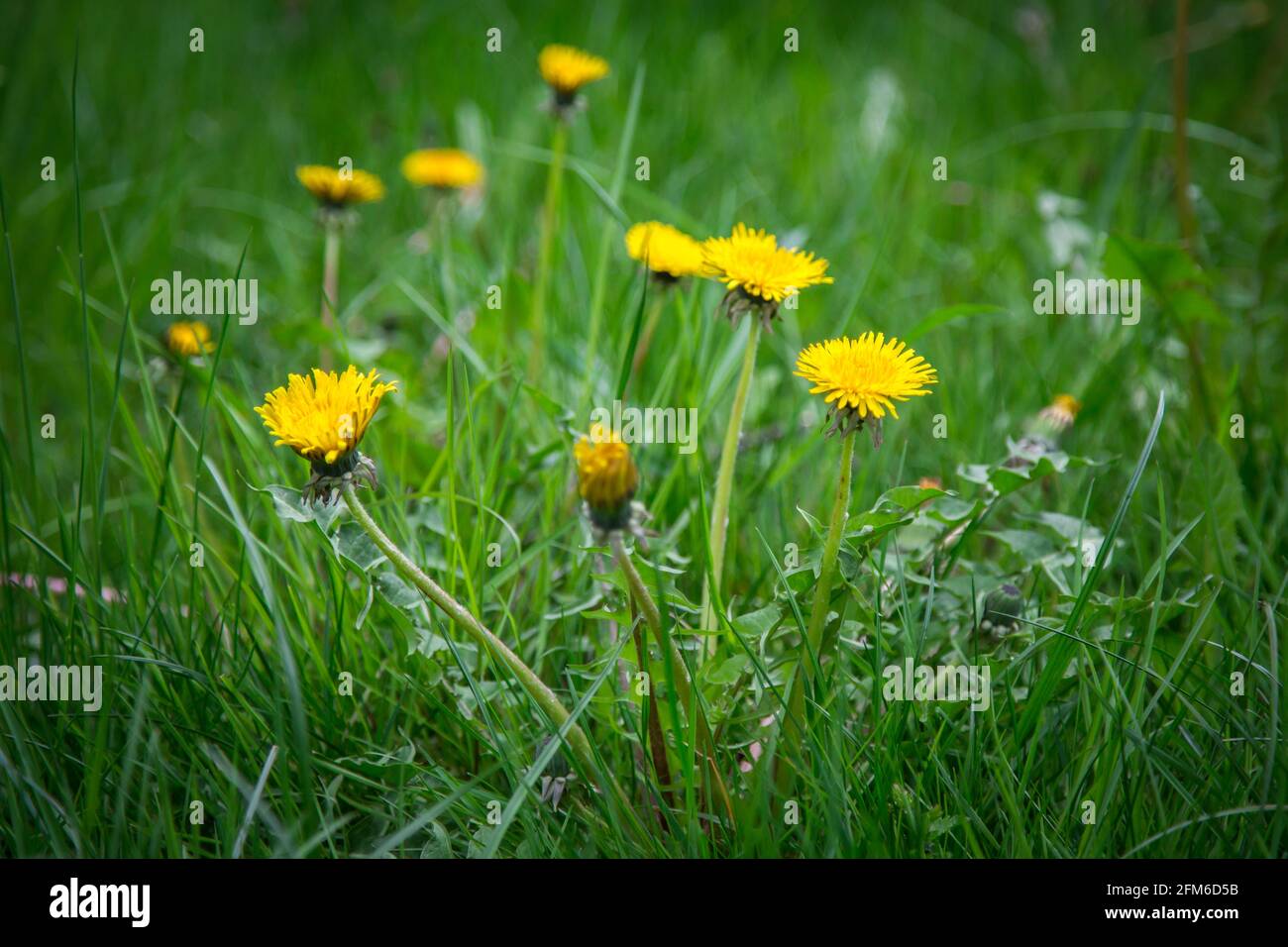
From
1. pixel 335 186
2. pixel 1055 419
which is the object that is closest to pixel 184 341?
pixel 335 186

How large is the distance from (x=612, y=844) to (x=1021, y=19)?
3.26 m

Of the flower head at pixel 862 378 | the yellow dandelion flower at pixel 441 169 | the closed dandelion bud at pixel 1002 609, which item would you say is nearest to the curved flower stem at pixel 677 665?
the flower head at pixel 862 378

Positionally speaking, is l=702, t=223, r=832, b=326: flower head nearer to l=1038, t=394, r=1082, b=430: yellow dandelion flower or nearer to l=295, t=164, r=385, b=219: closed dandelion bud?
l=1038, t=394, r=1082, b=430: yellow dandelion flower

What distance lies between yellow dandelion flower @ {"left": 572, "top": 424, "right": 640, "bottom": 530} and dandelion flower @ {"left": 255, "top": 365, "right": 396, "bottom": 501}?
26 cm

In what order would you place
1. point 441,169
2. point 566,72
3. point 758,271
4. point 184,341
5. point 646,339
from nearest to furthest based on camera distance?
point 758,271 < point 184,341 < point 566,72 < point 646,339 < point 441,169

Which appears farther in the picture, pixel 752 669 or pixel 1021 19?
pixel 1021 19

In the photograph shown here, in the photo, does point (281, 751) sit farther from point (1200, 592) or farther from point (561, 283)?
point (561, 283)

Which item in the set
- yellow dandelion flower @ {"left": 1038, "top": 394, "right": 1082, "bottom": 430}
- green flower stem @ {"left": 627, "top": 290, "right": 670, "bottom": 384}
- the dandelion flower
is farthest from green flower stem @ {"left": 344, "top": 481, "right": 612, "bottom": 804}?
yellow dandelion flower @ {"left": 1038, "top": 394, "right": 1082, "bottom": 430}

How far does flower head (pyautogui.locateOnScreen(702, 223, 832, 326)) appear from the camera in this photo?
130cm

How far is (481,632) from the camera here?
1196 millimetres

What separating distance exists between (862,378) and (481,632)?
1.72 feet

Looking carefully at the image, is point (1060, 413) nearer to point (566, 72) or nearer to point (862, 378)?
point (862, 378)
